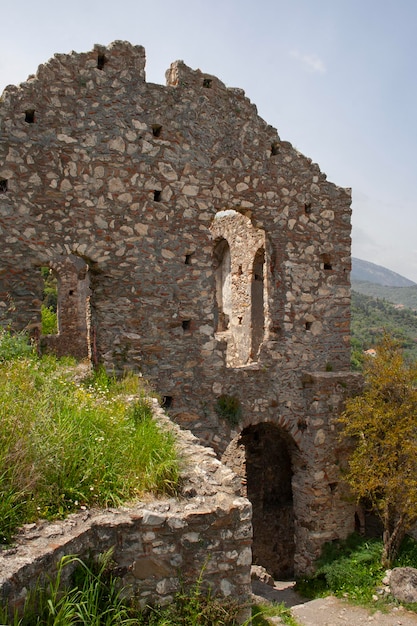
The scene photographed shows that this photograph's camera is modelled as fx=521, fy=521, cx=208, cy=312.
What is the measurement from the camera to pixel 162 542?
336cm

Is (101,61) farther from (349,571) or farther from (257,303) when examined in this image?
(349,571)

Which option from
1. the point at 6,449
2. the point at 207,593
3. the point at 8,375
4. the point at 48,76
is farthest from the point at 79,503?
the point at 48,76

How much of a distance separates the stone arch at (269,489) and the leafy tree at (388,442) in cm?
282

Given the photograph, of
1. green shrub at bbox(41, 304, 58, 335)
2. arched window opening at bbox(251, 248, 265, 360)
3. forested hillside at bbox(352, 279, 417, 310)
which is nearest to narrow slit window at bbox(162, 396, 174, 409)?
arched window opening at bbox(251, 248, 265, 360)

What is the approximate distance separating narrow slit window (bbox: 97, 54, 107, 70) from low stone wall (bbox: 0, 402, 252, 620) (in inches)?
246

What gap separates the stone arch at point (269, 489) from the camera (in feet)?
37.7

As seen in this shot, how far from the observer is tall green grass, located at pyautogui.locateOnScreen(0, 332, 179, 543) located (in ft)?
10.3

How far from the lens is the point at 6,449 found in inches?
126

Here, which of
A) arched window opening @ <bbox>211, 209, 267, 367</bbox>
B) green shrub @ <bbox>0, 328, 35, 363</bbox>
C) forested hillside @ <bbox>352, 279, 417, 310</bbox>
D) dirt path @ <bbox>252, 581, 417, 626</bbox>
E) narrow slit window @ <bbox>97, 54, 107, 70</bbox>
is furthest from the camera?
forested hillside @ <bbox>352, 279, 417, 310</bbox>

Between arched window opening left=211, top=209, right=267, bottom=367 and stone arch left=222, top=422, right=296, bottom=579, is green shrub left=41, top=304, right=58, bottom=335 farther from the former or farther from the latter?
stone arch left=222, top=422, right=296, bottom=579

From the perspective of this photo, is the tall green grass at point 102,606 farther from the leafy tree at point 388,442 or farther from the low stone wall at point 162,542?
the leafy tree at point 388,442

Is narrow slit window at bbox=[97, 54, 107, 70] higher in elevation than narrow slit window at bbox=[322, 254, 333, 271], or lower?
higher

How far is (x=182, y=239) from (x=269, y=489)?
6.55 metres

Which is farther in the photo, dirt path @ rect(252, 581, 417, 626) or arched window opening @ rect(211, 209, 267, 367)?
arched window opening @ rect(211, 209, 267, 367)
